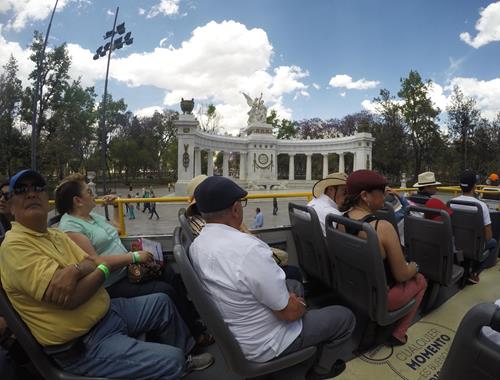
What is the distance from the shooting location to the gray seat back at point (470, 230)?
11.1 ft

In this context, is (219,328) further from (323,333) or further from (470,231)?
(470,231)

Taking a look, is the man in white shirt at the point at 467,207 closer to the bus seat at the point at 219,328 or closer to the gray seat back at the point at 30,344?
the bus seat at the point at 219,328

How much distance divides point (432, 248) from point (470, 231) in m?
1.07

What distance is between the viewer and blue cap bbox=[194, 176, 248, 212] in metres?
1.57

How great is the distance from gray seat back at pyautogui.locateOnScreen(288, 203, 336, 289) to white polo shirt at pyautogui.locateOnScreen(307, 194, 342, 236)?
0.11 m

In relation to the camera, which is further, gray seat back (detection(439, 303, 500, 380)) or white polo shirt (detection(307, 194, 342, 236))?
white polo shirt (detection(307, 194, 342, 236))

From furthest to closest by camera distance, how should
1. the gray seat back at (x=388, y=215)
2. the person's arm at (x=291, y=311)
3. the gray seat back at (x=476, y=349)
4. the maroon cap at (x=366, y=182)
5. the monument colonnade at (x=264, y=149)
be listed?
the monument colonnade at (x=264, y=149) → the gray seat back at (x=388, y=215) → the maroon cap at (x=366, y=182) → the person's arm at (x=291, y=311) → the gray seat back at (x=476, y=349)

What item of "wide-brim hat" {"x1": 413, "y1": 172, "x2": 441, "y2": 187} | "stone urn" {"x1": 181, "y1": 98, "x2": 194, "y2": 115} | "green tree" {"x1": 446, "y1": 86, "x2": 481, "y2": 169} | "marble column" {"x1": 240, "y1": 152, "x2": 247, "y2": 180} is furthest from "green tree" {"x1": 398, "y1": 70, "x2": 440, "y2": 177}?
"wide-brim hat" {"x1": 413, "y1": 172, "x2": 441, "y2": 187}

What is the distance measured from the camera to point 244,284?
1.42m

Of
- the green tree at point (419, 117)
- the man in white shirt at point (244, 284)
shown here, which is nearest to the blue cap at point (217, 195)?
the man in white shirt at point (244, 284)

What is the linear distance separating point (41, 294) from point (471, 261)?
4296 millimetres

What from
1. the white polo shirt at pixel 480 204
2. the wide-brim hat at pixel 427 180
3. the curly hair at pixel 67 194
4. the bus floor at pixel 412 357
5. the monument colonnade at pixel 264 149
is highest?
the monument colonnade at pixel 264 149

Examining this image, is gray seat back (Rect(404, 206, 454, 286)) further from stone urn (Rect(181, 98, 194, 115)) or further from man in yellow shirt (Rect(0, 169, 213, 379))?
stone urn (Rect(181, 98, 194, 115))

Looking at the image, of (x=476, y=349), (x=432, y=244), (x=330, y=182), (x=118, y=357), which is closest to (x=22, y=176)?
(x=118, y=357)
